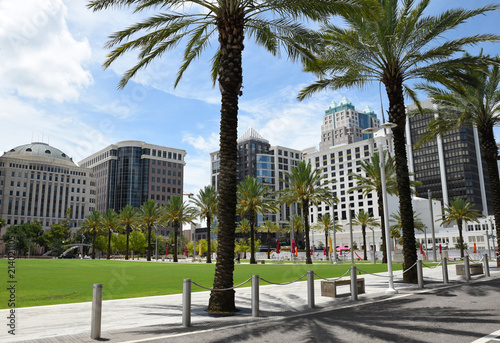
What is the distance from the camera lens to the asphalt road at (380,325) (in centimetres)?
717

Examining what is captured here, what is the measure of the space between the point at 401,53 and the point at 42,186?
137936mm

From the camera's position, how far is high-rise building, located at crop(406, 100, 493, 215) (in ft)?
433

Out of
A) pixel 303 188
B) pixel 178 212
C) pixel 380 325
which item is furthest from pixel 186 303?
pixel 178 212

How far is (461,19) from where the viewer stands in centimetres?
1628

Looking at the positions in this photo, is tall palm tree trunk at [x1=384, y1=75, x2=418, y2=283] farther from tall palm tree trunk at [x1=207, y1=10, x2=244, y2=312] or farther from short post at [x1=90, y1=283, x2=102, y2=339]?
short post at [x1=90, y1=283, x2=102, y2=339]

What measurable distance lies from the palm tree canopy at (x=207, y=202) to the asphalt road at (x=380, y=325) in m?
46.3

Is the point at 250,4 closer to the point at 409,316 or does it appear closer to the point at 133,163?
the point at 409,316

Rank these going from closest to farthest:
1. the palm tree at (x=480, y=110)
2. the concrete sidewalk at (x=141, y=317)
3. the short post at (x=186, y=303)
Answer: the concrete sidewalk at (x=141, y=317)
the short post at (x=186, y=303)
the palm tree at (x=480, y=110)

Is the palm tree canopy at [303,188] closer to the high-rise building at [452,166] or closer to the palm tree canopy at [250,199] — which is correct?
the palm tree canopy at [250,199]

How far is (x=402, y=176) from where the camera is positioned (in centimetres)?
1714

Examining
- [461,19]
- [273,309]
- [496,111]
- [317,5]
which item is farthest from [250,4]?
[496,111]

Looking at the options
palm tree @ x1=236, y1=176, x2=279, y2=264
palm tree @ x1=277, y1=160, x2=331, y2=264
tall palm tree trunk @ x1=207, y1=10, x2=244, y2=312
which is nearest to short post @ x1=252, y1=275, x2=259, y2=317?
tall palm tree trunk @ x1=207, y1=10, x2=244, y2=312

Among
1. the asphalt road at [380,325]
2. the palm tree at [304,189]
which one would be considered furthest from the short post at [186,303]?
the palm tree at [304,189]

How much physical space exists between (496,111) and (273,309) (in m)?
19.0
